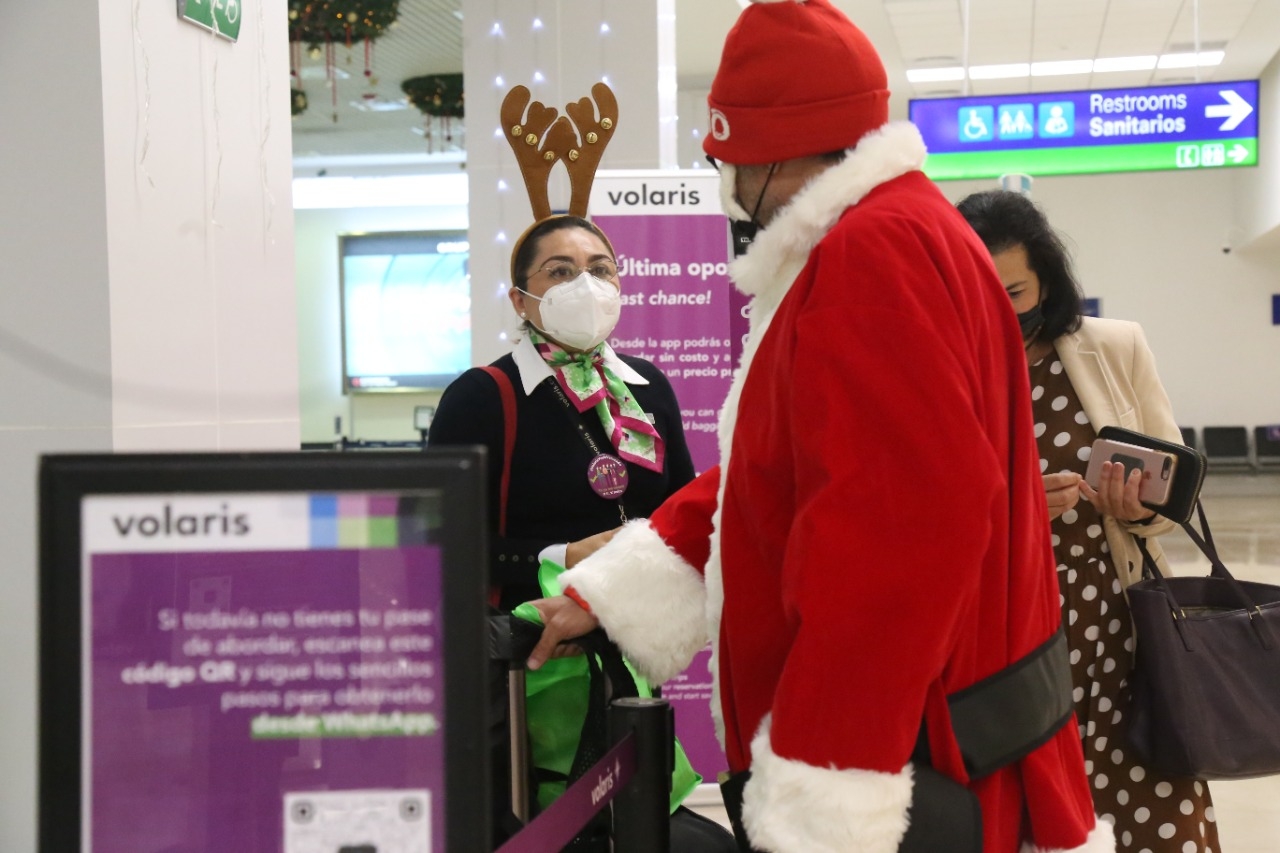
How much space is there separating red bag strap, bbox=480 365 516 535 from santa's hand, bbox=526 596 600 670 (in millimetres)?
732

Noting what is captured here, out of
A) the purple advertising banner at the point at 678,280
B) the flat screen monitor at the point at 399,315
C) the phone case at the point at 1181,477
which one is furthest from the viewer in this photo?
the flat screen monitor at the point at 399,315

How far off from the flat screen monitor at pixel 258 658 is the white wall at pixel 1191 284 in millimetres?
14693

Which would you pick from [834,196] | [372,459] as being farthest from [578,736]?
[372,459]

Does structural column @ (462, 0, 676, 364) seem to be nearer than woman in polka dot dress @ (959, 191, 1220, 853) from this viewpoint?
No

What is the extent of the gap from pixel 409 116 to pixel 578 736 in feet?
38.0

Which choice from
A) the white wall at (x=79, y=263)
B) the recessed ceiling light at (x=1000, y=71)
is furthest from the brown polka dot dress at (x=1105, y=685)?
the recessed ceiling light at (x=1000, y=71)

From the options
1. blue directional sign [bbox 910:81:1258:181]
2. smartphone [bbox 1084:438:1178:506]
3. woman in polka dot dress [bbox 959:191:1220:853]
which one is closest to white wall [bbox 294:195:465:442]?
blue directional sign [bbox 910:81:1258:181]

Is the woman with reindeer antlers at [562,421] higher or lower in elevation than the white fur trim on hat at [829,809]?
higher

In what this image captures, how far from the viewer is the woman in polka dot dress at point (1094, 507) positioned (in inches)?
81.7

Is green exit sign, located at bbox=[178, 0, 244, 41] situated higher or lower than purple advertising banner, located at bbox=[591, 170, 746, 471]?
higher

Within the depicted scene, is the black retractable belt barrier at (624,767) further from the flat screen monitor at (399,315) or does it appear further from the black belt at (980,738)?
the flat screen monitor at (399,315)

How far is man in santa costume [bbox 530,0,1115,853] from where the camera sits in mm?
1104

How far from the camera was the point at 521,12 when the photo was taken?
5.58 metres

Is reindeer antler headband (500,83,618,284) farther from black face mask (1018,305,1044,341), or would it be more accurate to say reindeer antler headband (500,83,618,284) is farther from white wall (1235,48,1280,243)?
white wall (1235,48,1280,243)
